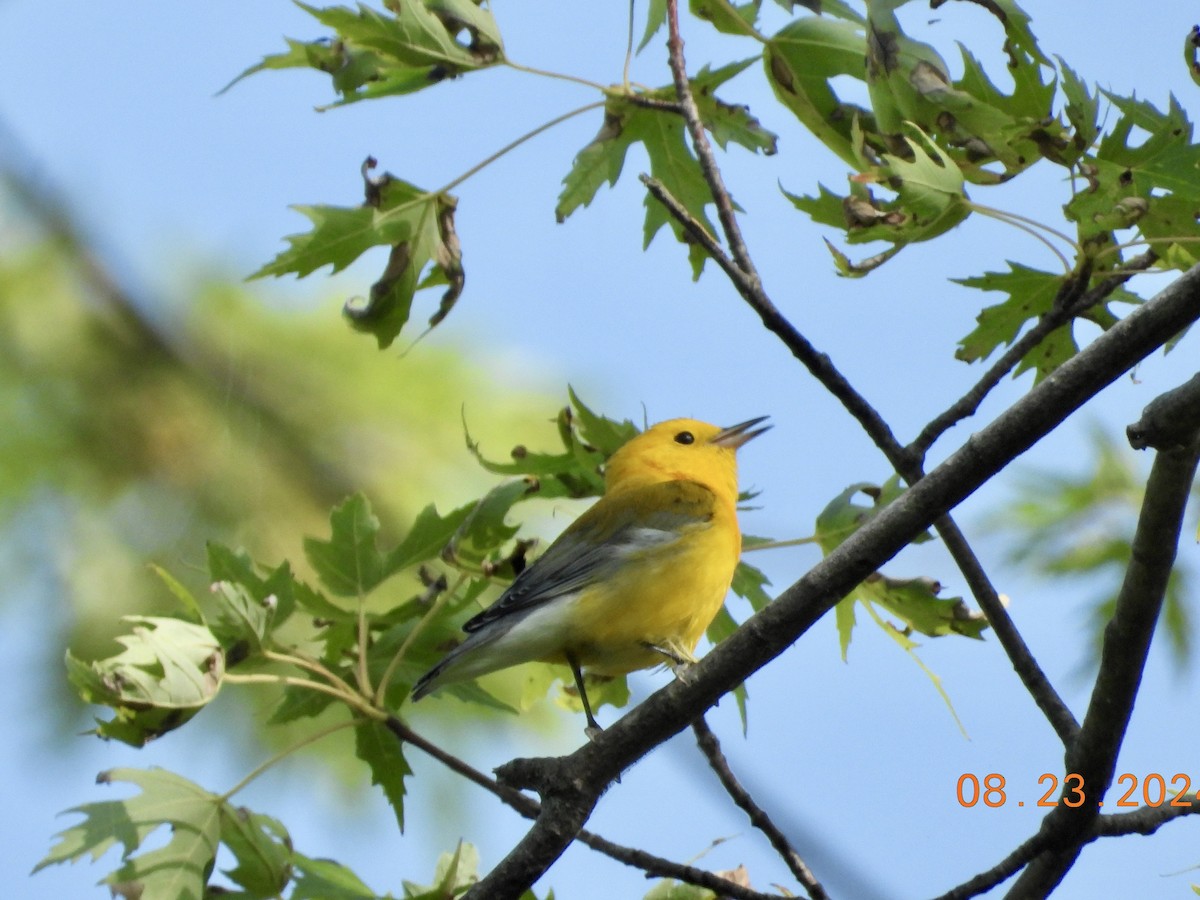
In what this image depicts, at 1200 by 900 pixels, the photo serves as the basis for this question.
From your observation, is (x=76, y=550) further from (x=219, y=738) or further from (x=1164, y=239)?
(x=1164, y=239)

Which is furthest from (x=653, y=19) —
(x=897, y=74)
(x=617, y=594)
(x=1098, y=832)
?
(x=1098, y=832)

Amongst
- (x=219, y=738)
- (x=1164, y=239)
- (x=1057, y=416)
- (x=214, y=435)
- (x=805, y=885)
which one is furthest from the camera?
(x=219, y=738)

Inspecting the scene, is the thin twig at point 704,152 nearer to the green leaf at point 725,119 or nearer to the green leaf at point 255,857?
the green leaf at point 725,119

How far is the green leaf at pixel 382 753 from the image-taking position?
304cm

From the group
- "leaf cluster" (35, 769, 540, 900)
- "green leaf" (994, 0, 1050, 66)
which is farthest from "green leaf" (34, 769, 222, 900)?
"green leaf" (994, 0, 1050, 66)

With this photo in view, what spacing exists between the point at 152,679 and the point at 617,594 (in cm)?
135

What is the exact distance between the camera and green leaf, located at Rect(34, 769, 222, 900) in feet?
9.23

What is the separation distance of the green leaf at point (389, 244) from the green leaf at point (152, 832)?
1146 millimetres

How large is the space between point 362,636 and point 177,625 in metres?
0.42

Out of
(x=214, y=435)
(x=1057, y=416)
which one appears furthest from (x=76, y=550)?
(x=1057, y=416)

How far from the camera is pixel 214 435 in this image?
14.2ft

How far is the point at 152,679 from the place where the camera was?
2691 millimetres

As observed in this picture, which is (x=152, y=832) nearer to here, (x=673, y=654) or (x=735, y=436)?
(x=673, y=654)

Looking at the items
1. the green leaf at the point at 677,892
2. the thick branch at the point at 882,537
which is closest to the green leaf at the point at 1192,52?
the thick branch at the point at 882,537
